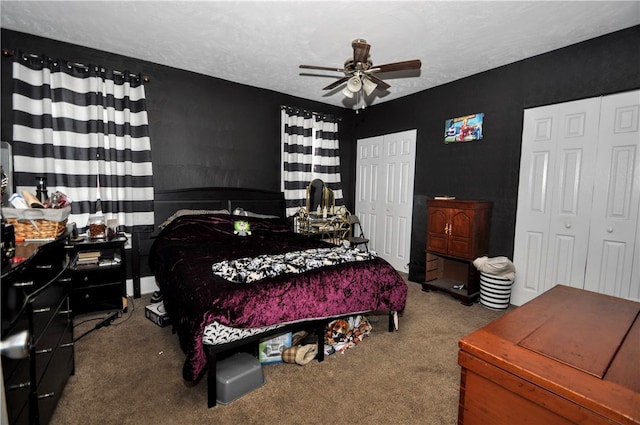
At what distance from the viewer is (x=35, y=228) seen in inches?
66.2

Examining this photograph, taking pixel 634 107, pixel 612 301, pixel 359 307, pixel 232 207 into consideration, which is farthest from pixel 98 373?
pixel 634 107

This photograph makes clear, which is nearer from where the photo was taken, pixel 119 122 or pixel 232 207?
pixel 119 122

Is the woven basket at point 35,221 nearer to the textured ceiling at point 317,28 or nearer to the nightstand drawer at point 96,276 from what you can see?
the nightstand drawer at point 96,276

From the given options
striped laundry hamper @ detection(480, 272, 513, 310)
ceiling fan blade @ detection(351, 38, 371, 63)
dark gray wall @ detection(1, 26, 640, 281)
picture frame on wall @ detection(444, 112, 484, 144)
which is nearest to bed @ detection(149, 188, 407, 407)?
dark gray wall @ detection(1, 26, 640, 281)

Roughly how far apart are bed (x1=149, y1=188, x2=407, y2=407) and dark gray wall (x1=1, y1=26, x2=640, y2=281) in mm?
1131

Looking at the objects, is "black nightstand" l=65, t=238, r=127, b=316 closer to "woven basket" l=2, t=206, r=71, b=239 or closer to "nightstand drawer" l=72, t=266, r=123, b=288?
"nightstand drawer" l=72, t=266, r=123, b=288

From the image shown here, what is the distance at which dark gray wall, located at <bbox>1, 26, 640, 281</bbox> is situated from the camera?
2.90m

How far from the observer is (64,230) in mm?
1913

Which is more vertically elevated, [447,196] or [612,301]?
[447,196]

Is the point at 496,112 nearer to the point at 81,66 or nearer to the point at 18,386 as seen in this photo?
the point at 18,386

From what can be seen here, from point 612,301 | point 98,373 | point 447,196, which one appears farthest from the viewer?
point 447,196

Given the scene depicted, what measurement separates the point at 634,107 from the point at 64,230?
452cm

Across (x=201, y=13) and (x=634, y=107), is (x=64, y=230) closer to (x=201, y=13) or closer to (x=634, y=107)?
(x=201, y=13)

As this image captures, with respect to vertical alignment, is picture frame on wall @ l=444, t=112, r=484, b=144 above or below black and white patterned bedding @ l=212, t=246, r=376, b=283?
above
